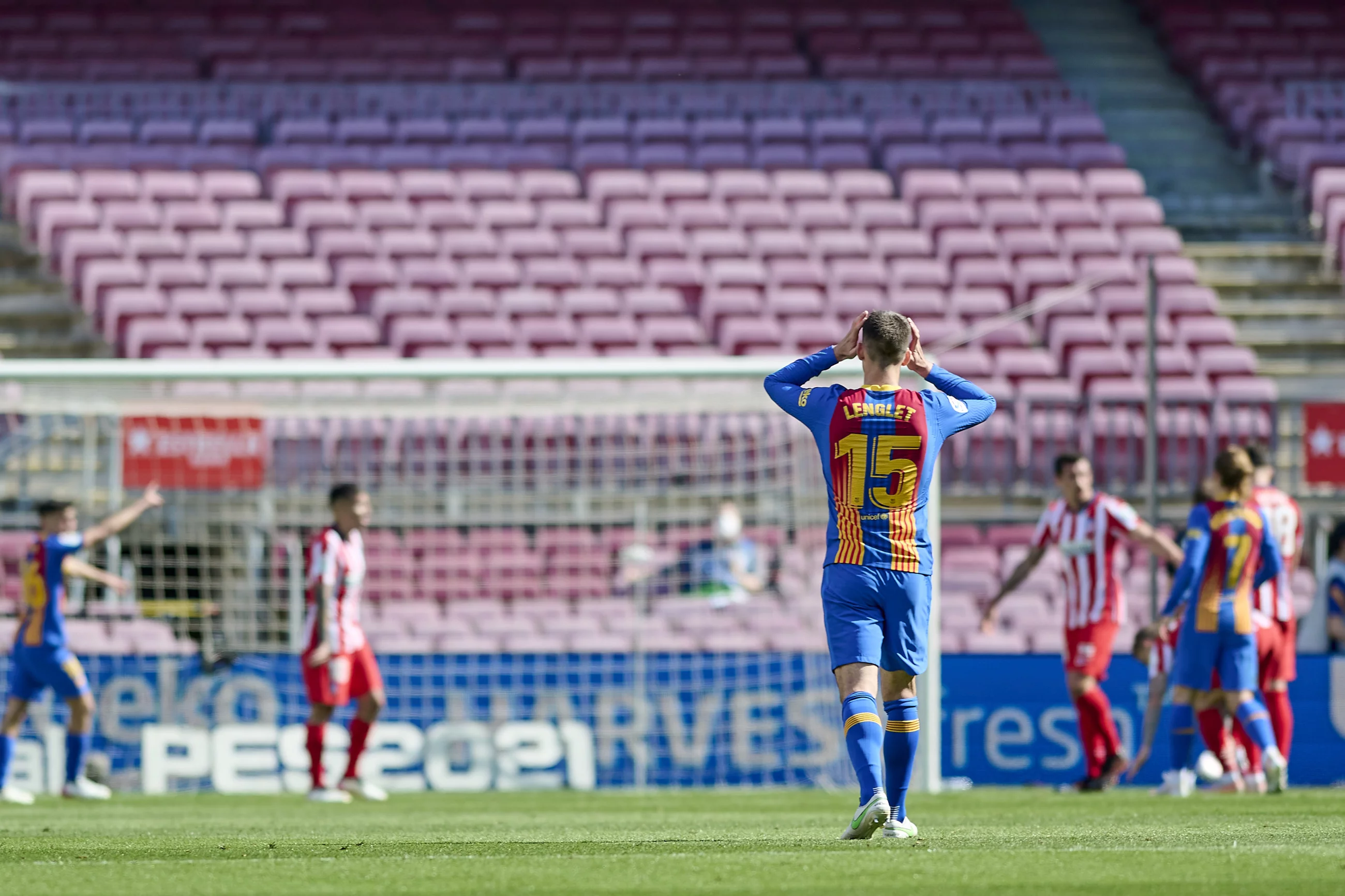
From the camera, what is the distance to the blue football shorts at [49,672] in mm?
11211

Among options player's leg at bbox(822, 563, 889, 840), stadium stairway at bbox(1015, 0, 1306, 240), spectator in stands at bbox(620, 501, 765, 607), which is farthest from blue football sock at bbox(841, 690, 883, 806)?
stadium stairway at bbox(1015, 0, 1306, 240)

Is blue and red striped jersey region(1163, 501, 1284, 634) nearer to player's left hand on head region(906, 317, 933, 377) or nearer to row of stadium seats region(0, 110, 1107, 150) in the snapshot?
player's left hand on head region(906, 317, 933, 377)

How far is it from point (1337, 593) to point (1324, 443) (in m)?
2.52

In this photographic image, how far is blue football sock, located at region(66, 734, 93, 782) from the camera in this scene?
11352mm

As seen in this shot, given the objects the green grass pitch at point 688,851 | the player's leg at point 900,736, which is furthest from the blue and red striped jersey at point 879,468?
the green grass pitch at point 688,851

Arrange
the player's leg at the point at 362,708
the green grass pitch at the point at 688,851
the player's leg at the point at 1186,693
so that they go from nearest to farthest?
the green grass pitch at the point at 688,851 → the player's leg at the point at 1186,693 → the player's leg at the point at 362,708

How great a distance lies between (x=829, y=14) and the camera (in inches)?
908

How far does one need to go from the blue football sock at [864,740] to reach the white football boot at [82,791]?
6580mm

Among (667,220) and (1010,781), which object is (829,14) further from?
(1010,781)

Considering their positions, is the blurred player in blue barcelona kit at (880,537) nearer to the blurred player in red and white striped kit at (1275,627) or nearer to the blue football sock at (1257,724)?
the blue football sock at (1257,724)

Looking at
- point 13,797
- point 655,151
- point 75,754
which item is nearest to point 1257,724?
point 75,754

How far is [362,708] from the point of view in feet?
36.8

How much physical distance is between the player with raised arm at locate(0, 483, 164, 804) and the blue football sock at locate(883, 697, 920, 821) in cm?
602

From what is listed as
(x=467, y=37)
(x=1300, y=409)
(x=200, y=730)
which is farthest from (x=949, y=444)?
(x=467, y=37)
